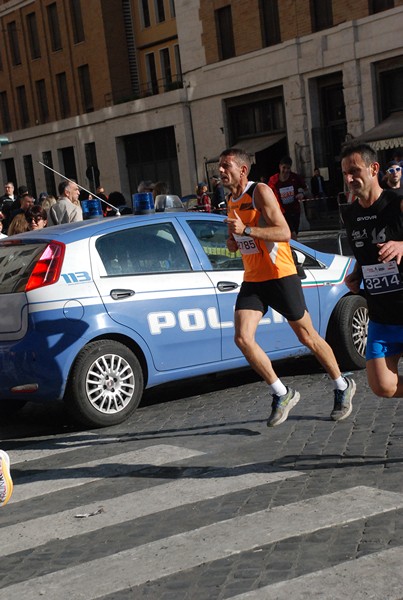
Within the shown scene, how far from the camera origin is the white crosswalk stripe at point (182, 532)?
444 cm

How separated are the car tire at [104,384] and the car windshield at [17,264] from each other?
0.73m

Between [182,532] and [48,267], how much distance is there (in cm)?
342

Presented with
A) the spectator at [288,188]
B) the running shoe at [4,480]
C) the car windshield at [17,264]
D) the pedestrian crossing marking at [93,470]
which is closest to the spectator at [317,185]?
the spectator at [288,188]

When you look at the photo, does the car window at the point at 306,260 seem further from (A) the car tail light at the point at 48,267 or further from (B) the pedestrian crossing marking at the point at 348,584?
(B) the pedestrian crossing marking at the point at 348,584

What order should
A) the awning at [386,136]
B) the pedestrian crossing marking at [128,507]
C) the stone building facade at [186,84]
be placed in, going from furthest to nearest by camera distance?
the stone building facade at [186,84] < the awning at [386,136] < the pedestrian crossing marking at [128,507]

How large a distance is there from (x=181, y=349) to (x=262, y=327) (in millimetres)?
839

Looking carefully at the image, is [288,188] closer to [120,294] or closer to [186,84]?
[120,294]

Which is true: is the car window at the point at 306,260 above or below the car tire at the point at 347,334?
above

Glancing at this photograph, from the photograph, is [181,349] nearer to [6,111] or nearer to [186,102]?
[186,102]

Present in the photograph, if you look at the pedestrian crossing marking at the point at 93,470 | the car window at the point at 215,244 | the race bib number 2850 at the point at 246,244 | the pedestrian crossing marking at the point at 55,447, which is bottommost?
the pedestrian crossing marking at the point at 55,447

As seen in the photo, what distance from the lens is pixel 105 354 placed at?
8.20 metres

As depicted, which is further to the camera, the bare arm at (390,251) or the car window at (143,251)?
the car window at (143,251)

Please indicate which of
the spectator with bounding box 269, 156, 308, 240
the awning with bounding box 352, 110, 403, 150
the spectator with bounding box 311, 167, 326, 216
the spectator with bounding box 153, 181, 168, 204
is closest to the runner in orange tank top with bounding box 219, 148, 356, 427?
the spectator with bounding box 153, 181, 168, 204

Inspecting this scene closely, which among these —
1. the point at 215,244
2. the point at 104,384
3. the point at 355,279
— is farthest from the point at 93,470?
the point at 215,244
